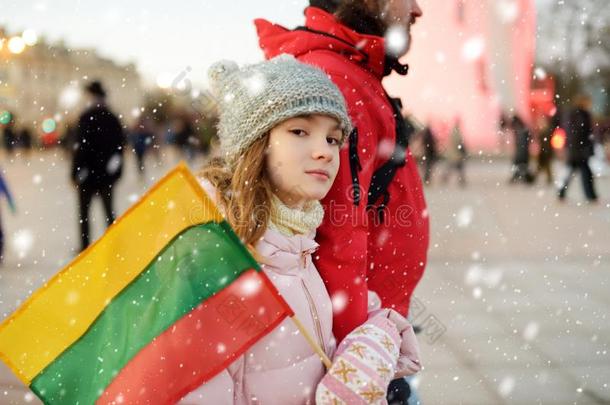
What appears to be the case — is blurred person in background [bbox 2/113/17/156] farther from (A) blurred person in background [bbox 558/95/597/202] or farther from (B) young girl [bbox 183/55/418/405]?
(B) young girl [bbox 183/55/418/405]

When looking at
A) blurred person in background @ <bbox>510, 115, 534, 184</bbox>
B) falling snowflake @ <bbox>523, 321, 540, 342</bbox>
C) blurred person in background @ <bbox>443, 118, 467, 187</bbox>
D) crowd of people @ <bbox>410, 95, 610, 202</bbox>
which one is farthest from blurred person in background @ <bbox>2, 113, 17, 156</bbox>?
falling snowflake @ <bbox>523, 321, 540, 342</bbox>

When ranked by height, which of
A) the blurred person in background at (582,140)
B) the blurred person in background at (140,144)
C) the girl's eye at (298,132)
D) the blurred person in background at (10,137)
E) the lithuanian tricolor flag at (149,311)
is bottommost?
the blurred person in background at (10,137)

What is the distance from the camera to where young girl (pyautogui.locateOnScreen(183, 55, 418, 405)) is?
1.74 meters

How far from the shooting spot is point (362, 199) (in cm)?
195

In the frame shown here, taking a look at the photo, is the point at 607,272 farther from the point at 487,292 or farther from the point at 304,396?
the point at 304,396

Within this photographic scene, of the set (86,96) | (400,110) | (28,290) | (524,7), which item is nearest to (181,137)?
(86,96)

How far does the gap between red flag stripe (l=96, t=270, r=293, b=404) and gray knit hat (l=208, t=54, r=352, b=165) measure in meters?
0.33

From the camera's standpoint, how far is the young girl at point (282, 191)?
1.74 m

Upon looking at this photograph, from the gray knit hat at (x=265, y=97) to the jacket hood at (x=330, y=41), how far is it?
29 centimetres

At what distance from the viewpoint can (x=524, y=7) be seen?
2784 centimetres

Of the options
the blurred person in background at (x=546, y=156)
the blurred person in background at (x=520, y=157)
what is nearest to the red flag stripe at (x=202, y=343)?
the blurred person in background at (x=546, y=156)

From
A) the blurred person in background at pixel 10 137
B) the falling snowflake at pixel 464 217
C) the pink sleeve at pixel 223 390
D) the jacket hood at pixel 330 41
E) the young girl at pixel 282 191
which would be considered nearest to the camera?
the pink sleeve at pixel 223 390

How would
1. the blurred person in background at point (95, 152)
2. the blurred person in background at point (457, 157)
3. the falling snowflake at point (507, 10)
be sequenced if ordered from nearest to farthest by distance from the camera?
the blurred person in background at point (95, 152)
the blurred person in background at point (457, 157)
the falling snowflake at point (507, 10)

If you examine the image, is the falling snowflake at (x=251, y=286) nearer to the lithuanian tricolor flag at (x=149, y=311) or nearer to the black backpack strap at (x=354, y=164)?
the lithuanian tricolor flag at (x=149, y=311)
